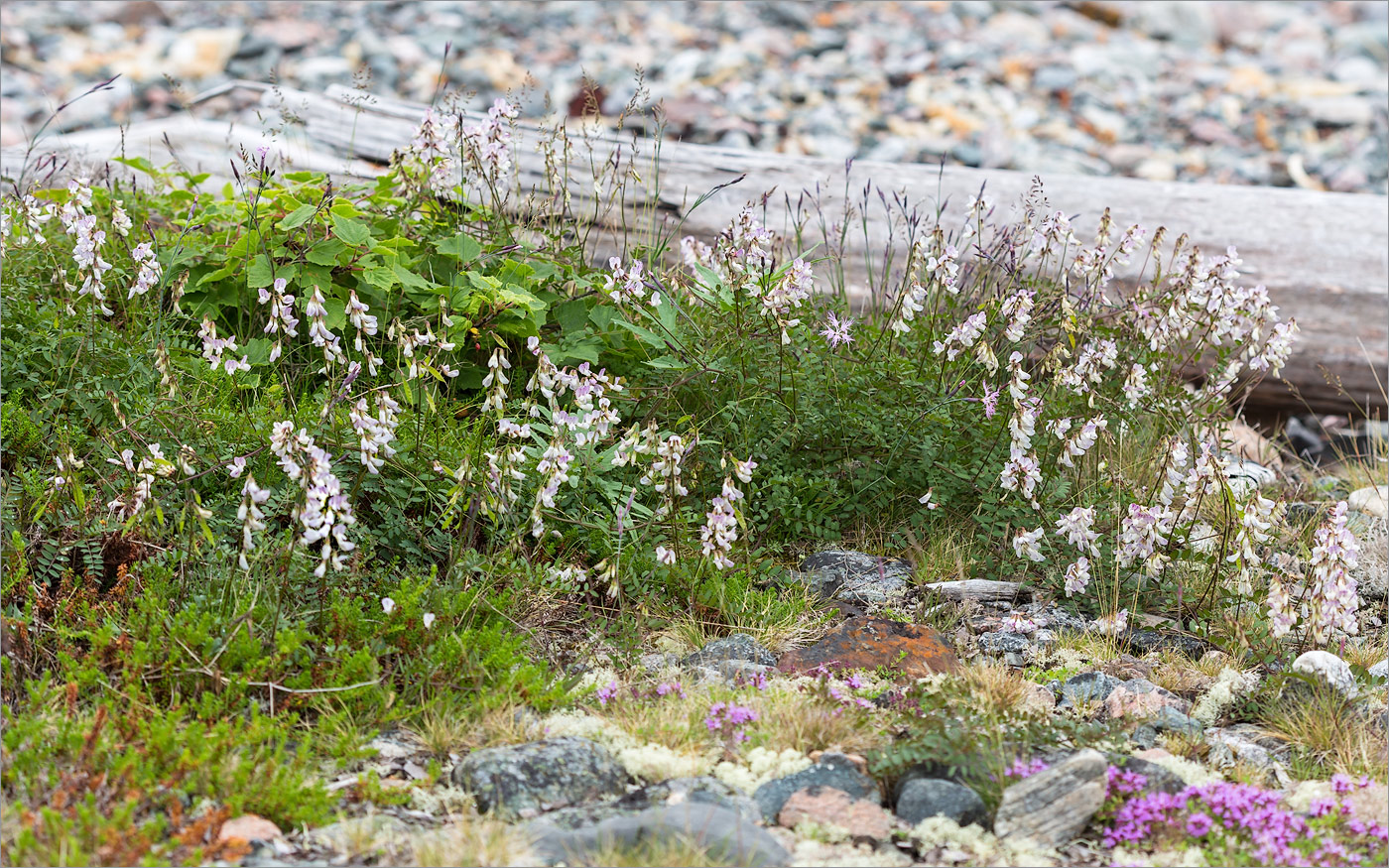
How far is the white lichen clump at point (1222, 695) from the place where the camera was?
3740mm

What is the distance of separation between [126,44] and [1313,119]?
47.6 feet

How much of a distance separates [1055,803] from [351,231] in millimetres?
3174

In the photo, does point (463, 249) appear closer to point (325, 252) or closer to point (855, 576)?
point (325, 252)

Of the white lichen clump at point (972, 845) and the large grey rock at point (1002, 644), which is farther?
the large grey rock at point (1002, 644)

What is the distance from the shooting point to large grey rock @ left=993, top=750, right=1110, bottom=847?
119 inches

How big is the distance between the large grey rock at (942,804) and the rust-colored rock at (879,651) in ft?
2.24

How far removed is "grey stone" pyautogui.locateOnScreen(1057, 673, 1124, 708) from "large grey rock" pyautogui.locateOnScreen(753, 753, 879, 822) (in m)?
0.87

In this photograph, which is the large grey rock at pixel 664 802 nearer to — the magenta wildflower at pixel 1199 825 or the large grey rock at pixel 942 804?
the large grey rock at pixel 942 804

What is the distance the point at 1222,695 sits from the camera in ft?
12.4

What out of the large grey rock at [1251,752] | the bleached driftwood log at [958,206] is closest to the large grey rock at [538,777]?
the large grey rock at [1251,752]

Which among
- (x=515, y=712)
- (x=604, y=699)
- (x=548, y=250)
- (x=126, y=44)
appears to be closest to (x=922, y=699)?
(x=604, y=699)

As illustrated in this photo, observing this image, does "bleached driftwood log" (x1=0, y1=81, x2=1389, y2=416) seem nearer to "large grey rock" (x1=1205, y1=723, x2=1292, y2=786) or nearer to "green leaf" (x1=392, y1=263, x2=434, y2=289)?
"green leaf" (x1=392, y1=263, x2=434, y2=289)

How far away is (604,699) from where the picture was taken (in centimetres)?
358

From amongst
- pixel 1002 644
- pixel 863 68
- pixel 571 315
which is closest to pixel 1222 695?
pixel 1002 644
